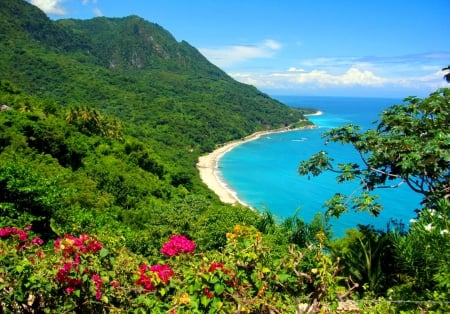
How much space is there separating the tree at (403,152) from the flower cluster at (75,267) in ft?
13.6

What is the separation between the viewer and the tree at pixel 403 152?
6070 millimetres

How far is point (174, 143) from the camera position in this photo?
83.4 meters

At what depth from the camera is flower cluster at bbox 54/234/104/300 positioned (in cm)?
335

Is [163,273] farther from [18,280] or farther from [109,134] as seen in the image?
[109,134]

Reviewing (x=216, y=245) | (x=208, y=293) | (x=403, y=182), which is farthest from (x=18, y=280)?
(x=216, y=245)

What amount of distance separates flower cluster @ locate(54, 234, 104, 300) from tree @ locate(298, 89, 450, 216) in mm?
4150

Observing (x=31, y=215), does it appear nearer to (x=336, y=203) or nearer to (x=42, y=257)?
(x=42, y=257)

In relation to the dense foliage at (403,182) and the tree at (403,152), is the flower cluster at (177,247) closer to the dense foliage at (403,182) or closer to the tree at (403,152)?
the dense foliage at (403,182)

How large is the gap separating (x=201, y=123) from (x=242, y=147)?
12.7 metres

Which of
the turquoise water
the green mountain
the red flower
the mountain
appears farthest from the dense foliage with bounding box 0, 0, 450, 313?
the mountain

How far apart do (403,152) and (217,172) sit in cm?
6255

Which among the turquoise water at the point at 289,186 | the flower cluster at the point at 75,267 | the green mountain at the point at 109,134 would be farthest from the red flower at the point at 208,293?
the turquoise water at the point at 289,186

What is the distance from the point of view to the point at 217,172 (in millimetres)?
68812

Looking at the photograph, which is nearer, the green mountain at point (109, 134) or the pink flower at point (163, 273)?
the pink flower at point (163, 273)
